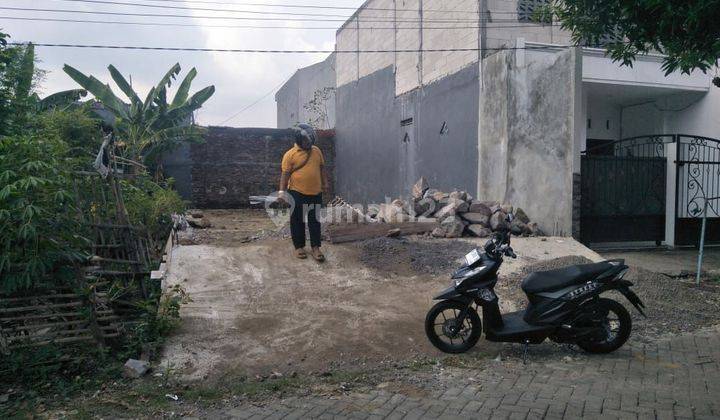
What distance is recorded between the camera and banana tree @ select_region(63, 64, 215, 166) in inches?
563

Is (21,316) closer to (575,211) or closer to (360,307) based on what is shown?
(360,307)

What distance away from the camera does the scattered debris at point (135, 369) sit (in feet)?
13.8

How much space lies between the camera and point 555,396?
387 centimetres

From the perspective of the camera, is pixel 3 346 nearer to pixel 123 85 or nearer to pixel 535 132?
pixel 535 132

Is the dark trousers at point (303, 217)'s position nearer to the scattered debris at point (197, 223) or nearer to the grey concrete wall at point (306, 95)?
the scattered debris at point (197, 223)

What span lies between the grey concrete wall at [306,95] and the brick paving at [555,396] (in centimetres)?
1904

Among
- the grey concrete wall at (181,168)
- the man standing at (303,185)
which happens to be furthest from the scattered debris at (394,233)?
the grey concrete wall at (181,168)

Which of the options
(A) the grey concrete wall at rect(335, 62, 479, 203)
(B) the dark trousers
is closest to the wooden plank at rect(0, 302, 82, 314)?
(B) the dark trousers

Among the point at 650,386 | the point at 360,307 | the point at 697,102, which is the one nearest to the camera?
the point at 650,386

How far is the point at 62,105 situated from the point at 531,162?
10.4 metres

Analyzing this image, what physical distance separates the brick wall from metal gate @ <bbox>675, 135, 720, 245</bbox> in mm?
12023

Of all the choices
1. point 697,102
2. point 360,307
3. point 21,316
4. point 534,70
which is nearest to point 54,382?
point 21,316

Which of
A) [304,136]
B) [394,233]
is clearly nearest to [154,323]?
[304,136]

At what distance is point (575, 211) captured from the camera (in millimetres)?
9344
